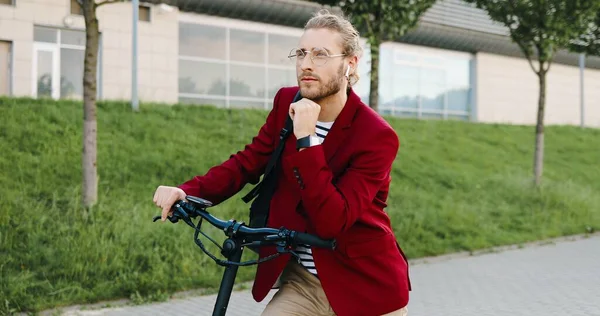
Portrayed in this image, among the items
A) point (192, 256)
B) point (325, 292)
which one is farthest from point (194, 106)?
point (325, 292)

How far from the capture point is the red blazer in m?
2.55

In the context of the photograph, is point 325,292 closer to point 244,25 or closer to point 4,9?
point 4,9

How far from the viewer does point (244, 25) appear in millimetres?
26500

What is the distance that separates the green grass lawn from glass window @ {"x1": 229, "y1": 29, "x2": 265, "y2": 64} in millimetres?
7092

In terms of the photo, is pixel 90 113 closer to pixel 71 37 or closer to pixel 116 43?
pixel 71 37

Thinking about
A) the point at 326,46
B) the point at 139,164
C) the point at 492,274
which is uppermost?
the point at 326,46

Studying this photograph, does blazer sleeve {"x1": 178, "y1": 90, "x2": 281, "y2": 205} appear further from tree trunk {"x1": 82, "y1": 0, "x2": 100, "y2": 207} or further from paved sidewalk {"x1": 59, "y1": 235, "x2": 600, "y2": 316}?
tree trunk {"x1": 82, "y1": 0, "x2": 100, "y2": 207}

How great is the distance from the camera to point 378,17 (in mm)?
12000

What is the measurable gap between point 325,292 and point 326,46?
30.7 inches

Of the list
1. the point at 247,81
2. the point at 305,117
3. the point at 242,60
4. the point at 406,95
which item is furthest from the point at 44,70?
the point at 305,117

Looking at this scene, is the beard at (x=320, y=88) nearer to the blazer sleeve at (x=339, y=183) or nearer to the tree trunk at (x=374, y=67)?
the blazer sleeve at (x=339, y=183)

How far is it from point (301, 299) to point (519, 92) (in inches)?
1351

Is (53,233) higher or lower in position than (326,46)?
lower

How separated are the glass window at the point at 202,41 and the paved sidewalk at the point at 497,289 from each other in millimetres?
15393
